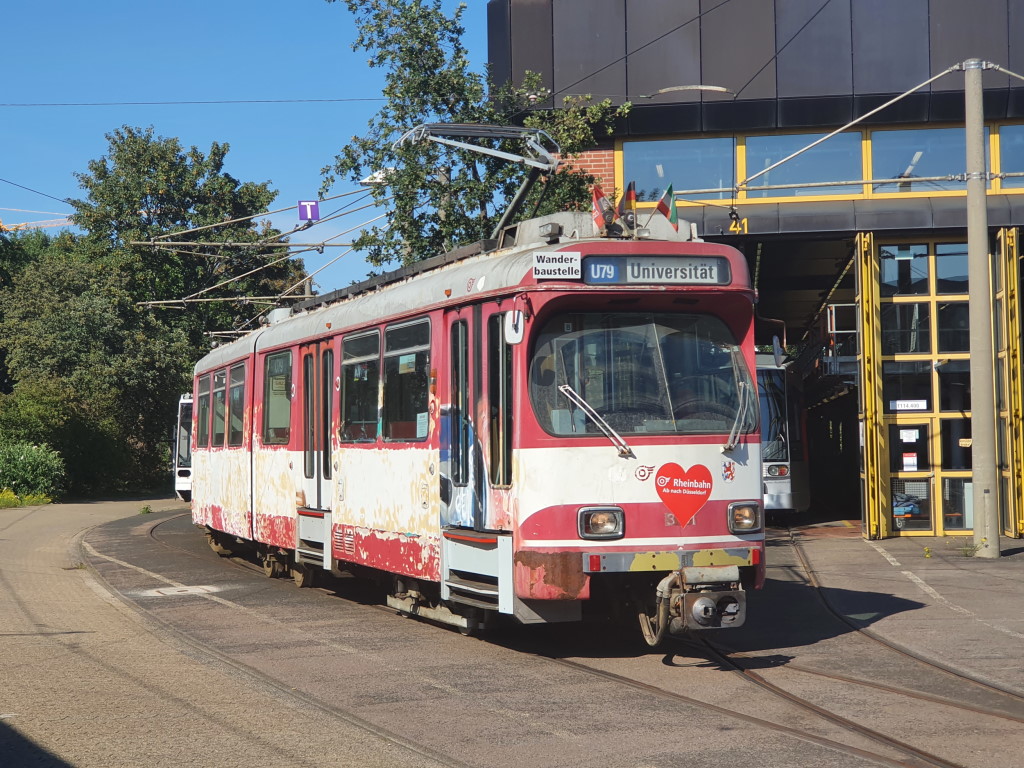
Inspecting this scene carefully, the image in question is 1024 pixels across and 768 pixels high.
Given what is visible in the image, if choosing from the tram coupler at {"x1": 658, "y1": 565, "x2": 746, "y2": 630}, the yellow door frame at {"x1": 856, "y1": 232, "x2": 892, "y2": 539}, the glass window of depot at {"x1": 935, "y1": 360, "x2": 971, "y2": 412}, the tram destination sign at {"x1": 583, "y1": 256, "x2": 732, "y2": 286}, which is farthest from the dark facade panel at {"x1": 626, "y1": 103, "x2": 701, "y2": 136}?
the tram coupler at {"x1": 658, "y1": 565, "x2": 746, "y2": 630}

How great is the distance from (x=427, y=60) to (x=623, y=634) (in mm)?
11101

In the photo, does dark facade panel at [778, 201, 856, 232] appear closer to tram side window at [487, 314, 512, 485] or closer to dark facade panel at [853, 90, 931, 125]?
dark facade panel at [853, 90, 931, 125]

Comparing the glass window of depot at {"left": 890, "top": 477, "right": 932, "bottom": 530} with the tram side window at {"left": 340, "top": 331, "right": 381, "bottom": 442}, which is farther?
the glass window of depot at {"left": 890, "top": 477, "right": 932, "bottom": 530}

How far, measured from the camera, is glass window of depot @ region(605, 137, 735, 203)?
2258 cm

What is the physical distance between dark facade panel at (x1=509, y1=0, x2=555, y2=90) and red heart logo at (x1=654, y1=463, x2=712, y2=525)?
1368 cm

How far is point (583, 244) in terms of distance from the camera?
966 cm

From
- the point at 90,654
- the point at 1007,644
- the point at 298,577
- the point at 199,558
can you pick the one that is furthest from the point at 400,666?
the point at 199,558

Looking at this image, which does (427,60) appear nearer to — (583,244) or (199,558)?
(199,558)

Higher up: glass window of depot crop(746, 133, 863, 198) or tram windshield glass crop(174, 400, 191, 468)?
glass window of depot crop(746, 133, 863, 198)

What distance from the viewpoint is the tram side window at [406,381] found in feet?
36.6

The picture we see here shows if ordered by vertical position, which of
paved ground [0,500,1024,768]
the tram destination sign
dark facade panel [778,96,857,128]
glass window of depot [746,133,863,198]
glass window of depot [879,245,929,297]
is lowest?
paved ground [0,500,1024,768]

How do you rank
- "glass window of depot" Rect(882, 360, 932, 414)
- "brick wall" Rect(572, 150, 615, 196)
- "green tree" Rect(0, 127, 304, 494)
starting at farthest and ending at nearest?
1. "green tree" Rect(0, 127, 304, 494)
2. "brick wall" Rect(572, 150, 615, 196)
3. "glass window of depot" Rect(882, 360, 932, 414)

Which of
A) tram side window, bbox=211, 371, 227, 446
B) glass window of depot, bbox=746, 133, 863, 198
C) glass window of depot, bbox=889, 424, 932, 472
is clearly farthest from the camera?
glass window of depot, bbox=746, 133, 863, 198

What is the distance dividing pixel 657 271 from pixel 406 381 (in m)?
2.85
